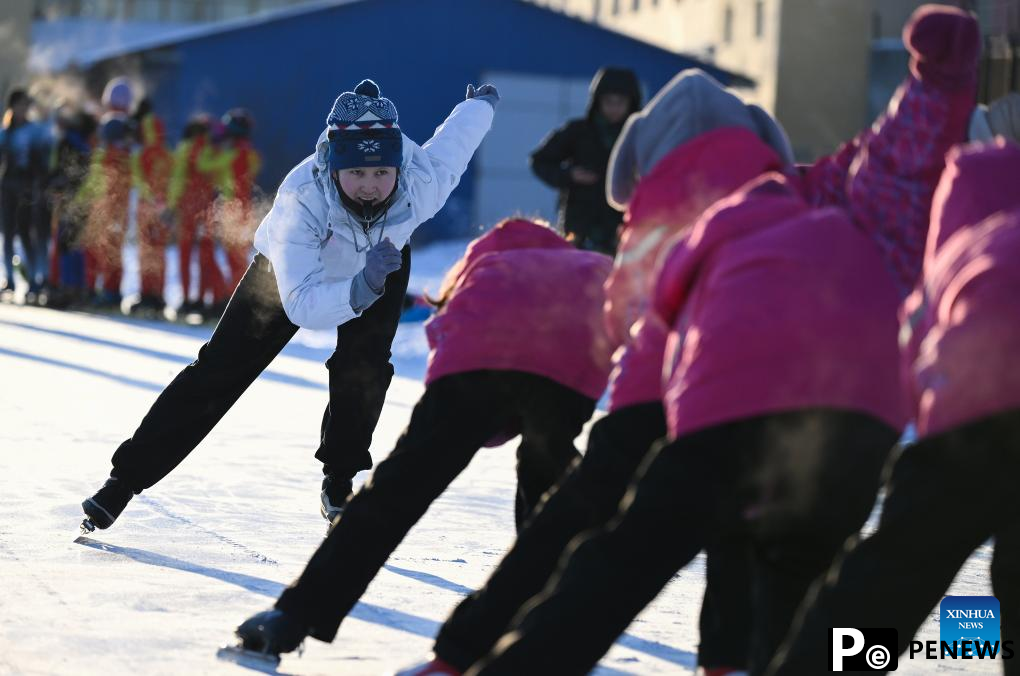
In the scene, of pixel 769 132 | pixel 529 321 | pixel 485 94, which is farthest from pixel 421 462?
pixel 485 94

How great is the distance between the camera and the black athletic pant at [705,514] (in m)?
3.11

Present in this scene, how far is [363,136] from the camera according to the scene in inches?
211

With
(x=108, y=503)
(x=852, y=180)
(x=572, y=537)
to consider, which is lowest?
(x=108, y=503)

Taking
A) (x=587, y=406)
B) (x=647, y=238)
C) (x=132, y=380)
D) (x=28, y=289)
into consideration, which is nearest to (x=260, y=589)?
(x=587, y=406)

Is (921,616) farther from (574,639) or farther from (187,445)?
(187,445)

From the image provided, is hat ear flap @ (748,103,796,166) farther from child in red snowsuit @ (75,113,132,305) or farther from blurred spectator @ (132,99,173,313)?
child in red snowsuit @ (75,113,132,305)

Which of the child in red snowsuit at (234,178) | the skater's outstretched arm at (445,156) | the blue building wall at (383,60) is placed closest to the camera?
the skater's outstretched arm at (445,156)

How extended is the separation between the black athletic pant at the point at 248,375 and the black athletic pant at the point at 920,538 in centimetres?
282

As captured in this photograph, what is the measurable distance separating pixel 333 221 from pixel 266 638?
1605 mm

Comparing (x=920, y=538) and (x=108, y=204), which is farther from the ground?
(x=108, y=204)

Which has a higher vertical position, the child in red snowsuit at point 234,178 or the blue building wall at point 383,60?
the blue building wall at point 383,60

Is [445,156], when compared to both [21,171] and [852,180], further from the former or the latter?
[21,171]

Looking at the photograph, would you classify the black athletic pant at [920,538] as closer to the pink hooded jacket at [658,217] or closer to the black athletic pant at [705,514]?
the black athletic pant at [705,514]

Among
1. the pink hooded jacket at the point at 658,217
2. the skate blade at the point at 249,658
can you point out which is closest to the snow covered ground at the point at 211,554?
the skate blade at the point at 249,658
